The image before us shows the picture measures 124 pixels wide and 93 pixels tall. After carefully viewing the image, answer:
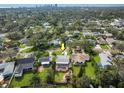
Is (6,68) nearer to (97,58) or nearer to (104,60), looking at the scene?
(97,58)

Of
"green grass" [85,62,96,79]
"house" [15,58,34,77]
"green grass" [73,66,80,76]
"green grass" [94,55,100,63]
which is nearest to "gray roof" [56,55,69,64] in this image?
"green grass" [73,66,80,76]

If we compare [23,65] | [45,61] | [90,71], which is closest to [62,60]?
[45,61]

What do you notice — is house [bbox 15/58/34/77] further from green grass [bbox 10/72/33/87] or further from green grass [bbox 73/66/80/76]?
green grass [bbox 73/66/80/76]

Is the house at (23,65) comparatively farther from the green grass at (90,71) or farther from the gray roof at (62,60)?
the green grass at (90,71)

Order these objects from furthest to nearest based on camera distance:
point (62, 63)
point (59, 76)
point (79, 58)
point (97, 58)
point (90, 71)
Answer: point (97, 58), point (79, 58), point (62, 63), point (90, 71), point (59, 76)

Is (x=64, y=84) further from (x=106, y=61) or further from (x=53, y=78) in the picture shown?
(x=106, y=61)

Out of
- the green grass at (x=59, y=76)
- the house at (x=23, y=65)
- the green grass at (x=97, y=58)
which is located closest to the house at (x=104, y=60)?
the green grass at (x=97, y=58)

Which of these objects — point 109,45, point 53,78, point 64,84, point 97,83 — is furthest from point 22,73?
point 109,45
